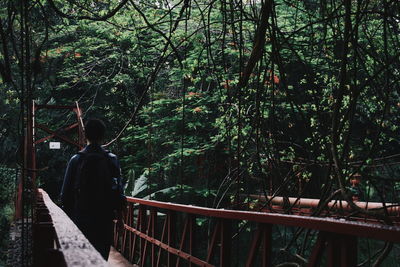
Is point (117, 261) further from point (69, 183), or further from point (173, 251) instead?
point (69, 183)

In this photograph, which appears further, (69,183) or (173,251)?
(173,251)

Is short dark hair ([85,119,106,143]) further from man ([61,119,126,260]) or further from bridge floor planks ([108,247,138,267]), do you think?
bridge floor planks ([108,247,138,267])

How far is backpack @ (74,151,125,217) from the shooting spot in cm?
287

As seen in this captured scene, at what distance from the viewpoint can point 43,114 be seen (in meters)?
14.8

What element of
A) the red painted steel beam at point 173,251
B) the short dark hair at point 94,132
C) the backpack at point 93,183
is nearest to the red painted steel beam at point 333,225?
the red painted steel beam at point 173,251

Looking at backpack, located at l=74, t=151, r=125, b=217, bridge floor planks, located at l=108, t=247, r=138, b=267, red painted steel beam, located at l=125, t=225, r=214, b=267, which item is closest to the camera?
backpack, located at l=74, t=151, r=125, b=217

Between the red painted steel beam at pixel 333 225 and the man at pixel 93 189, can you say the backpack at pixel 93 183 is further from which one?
the red painted steel beam at pixel 333 225

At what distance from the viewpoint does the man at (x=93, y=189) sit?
288 centimetres

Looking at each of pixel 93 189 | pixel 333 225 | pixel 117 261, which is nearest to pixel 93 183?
pixel 93 189

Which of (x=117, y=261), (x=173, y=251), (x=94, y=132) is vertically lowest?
(x=117, y=261)

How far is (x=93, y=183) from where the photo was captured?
9.46 feet

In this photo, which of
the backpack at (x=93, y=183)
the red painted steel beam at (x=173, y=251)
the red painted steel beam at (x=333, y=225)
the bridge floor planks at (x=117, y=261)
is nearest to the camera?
the red painted steel beam at (x=333, y=225)

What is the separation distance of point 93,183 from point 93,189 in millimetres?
39

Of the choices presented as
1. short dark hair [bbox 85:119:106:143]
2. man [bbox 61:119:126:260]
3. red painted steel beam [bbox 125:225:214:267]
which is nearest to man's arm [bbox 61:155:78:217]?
man [bbox 61:119:126:260]
